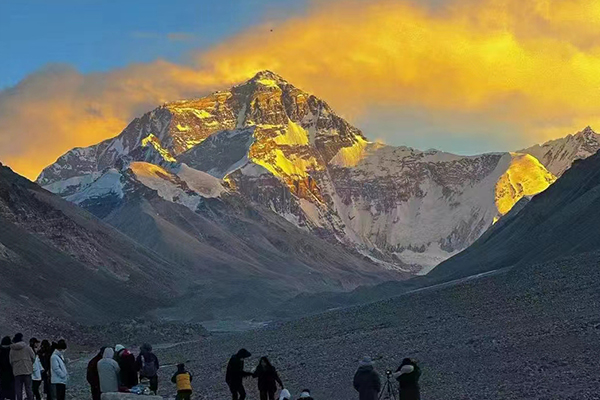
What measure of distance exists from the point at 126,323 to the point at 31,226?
37851 millimetres

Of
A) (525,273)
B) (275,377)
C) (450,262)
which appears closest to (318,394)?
(275,377)

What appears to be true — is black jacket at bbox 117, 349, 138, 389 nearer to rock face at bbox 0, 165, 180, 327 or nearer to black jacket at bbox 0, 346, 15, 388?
black jacket at bbox 0, 346, 15, 388

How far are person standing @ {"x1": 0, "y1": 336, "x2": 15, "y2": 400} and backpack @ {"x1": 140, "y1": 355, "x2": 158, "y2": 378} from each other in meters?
3.80

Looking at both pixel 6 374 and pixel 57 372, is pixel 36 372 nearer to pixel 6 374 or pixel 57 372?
pixel 57 372

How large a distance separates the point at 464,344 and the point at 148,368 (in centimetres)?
1376

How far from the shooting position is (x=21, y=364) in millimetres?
21156

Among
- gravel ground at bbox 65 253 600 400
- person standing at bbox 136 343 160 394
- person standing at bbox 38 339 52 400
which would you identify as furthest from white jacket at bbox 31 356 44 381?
gravel ground at bbox 65 253 600 400

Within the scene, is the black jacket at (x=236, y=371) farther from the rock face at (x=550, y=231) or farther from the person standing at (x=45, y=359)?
the rock face at (x=550, y=231)

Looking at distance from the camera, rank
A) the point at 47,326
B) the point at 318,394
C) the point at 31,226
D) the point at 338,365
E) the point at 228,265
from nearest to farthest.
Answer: the point at 318,394
the point at 338,365
the point at 47,326
the point at 31,226
the point at 228,265

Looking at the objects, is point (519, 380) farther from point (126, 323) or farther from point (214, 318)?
point (214, 318)

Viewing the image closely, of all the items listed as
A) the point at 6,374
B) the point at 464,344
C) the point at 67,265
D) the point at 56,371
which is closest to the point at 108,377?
the point at 56,371

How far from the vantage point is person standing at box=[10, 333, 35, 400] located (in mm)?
21141

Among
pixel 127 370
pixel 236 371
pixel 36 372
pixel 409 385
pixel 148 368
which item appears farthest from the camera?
pixel 148 368

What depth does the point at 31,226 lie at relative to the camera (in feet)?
381
